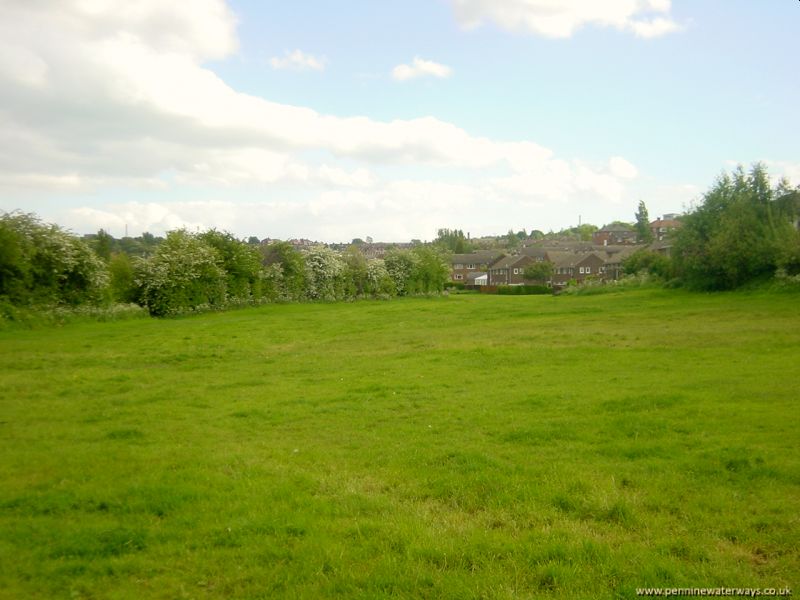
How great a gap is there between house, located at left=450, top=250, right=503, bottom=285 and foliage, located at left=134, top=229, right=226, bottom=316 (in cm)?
9038

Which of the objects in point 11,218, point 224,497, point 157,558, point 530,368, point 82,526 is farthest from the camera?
point 11,218

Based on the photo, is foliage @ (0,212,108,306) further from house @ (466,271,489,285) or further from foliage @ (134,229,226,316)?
house @ (466,271,489,285)

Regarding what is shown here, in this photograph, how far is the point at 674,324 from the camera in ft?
84.2

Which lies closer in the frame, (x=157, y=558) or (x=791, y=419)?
(x=157, y=558)

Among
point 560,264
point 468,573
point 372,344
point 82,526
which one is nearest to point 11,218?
point 372,344

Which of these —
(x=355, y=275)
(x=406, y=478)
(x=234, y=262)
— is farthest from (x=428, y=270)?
(x=406, y=478)

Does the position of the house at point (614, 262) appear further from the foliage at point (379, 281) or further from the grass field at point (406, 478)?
the grass field at point (406, 478)

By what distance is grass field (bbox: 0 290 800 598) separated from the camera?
5180 millimetres

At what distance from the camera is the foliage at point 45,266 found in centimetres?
3028

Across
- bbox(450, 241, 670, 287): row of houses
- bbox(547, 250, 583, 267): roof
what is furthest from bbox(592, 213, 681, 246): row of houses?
bbox(547, 250, 583, 267): roof

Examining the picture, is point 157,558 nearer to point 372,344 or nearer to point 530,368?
point 530,368

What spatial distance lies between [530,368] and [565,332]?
9083 millimetres

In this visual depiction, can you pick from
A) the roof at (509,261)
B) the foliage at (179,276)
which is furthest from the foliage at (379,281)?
the roof at (509,261)

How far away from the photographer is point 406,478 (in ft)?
25.0
